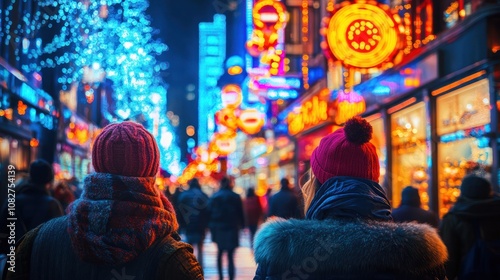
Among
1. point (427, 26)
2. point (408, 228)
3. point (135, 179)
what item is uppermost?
point (427, 26)

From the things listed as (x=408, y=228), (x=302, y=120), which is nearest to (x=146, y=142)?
(x=408, y=228)

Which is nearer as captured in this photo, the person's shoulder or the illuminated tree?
the person's shoulder

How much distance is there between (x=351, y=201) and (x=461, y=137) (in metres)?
9.45

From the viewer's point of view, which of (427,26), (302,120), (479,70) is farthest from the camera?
(302,120)

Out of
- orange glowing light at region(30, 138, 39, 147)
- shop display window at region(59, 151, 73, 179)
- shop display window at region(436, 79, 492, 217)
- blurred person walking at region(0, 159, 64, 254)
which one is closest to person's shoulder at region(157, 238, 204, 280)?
blurred person walking at region(0, 159, 64, 254)

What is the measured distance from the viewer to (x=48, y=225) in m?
2.65

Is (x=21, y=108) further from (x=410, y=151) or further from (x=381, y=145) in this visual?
(x=410, y=151)

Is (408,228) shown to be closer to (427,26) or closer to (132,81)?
(427,26)

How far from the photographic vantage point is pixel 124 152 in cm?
260

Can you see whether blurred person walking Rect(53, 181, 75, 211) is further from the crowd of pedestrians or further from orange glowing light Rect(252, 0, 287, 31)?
orange glowing light Rect(252, 0, 287, 31)

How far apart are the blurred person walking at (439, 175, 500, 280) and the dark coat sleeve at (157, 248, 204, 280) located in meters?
3.65

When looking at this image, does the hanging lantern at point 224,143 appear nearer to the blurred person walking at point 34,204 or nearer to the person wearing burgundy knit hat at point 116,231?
the blurred person walking at point 34,204

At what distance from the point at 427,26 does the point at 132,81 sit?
451 inches

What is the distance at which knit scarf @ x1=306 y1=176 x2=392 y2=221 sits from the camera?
263 cm
